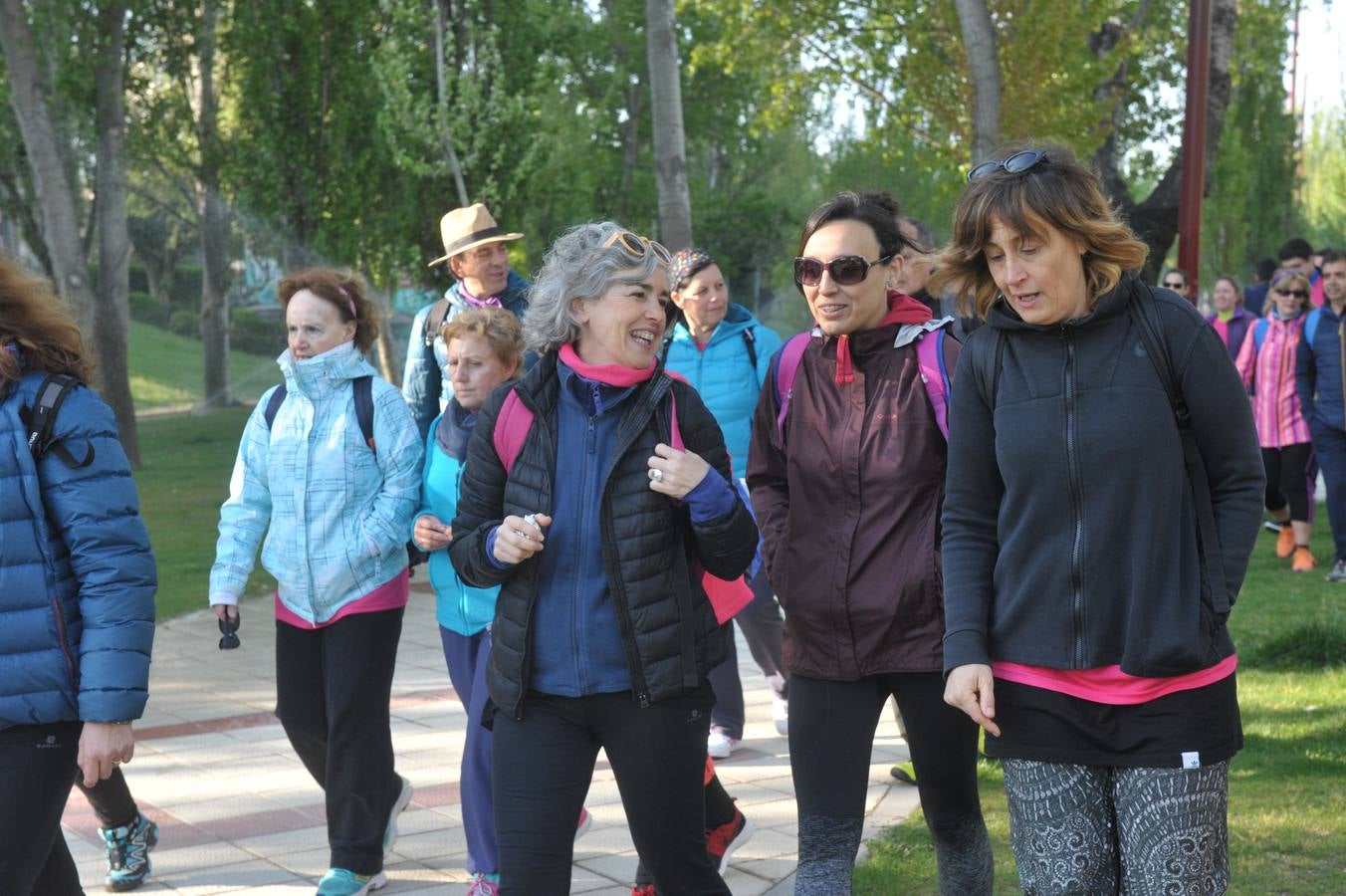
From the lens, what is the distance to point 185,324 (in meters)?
49.4

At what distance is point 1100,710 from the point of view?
3.14m

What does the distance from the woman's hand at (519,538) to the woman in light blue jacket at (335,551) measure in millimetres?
1594

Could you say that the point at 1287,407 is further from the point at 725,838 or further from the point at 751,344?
the point at 725,838

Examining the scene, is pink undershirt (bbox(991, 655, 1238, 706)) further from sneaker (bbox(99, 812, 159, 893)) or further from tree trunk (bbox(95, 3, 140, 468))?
tree trunk (bbox(95, 3, 140, 468))

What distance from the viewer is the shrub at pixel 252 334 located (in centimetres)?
4678

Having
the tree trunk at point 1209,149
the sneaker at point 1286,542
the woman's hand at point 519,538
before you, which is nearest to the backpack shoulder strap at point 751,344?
the woman's hand at point 519,538

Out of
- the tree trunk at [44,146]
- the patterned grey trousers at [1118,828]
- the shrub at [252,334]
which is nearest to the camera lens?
the patterned grey trousers at [1118,828]

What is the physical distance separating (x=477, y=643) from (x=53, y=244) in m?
16.3

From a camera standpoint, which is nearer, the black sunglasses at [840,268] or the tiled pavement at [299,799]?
the black sunglasses at [840,268]

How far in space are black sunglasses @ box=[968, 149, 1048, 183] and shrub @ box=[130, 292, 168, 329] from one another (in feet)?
163

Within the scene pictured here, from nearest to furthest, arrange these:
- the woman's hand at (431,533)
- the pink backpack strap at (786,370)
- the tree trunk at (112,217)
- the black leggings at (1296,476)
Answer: the pink backpack strap at (786,370)
the woman's hand at (431,533)
the black leggings at (1296,476)
the tree trunk at (112,217)

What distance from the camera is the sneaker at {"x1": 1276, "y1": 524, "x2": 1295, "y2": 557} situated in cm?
1230

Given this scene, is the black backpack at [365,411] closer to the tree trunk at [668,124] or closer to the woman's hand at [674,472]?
the woman's hand at [674,472]

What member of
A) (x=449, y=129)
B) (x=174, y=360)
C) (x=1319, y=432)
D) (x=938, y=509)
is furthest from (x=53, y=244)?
(x=174, y=360)
